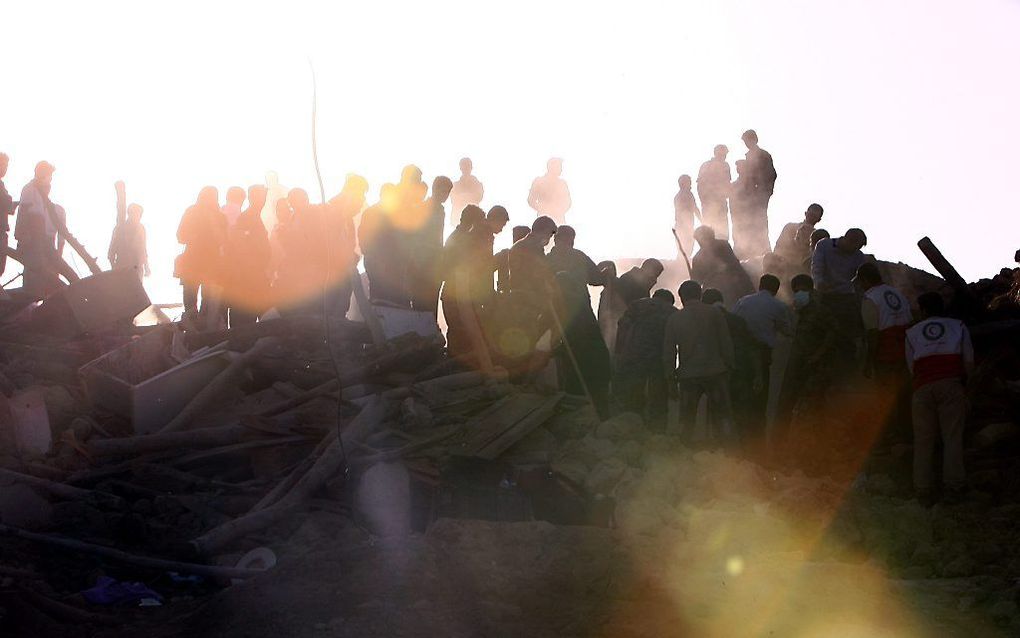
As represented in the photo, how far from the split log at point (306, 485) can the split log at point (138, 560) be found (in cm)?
38

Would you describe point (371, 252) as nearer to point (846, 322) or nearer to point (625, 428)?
point (625, 428)

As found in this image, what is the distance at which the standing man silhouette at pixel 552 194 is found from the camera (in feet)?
59.8

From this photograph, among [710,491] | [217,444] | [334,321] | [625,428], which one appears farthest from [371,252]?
[710,491]

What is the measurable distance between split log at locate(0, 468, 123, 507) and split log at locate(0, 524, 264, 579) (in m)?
1.23

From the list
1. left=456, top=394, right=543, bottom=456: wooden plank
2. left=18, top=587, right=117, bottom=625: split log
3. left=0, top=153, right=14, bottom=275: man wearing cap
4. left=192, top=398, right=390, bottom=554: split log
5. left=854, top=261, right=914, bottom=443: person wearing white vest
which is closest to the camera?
left=18, top=587, right=117, bottom=625: split log

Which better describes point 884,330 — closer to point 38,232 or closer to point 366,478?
point 366,478

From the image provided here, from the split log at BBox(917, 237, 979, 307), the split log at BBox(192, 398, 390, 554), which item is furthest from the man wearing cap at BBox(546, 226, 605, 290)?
the split log at BBox(917, 237, 979, 307)

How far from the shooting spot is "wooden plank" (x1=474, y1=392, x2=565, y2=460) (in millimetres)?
12148

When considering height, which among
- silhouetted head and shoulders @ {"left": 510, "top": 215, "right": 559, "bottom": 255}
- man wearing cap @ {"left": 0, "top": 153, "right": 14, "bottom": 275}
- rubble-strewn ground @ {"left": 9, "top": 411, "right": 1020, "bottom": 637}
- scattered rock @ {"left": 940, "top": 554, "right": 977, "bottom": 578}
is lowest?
scattered rock @ {"left": 940, "top": 554, "right": 977, "bottom": 578}

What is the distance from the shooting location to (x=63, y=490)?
1251cm

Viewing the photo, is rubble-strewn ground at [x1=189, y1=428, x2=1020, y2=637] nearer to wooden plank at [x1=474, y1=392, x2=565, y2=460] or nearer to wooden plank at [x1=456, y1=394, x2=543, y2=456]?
wooden plank at [x1=474, y1=392, x2=565, y2=460]

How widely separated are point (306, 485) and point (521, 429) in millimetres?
1893

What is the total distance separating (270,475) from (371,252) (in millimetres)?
2793

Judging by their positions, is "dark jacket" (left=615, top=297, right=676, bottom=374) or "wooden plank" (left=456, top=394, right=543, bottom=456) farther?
"dark jacket" (left=615, top=297, right=676, bottom=374)
